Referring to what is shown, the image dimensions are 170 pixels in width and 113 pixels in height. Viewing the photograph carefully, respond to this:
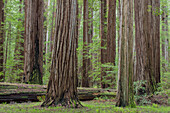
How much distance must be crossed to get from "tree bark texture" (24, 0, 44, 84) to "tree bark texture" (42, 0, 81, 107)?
18.8 ft

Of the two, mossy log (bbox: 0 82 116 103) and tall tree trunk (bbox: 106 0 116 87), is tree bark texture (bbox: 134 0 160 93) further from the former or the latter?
mossy log (bbox: 0 82 116 103)

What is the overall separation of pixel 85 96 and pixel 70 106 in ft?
13.2

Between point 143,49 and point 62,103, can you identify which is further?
point 143,49

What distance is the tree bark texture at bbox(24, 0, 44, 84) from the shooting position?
11.4 m

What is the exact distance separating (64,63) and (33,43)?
20.9 ft

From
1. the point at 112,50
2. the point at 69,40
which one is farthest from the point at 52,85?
the point at 112,50

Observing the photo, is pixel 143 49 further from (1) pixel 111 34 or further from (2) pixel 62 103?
(2) pixel 62 103

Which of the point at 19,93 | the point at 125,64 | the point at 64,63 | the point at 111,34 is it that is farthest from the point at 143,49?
the point at 19,93

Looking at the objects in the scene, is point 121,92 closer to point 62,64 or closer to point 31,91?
point 62,64

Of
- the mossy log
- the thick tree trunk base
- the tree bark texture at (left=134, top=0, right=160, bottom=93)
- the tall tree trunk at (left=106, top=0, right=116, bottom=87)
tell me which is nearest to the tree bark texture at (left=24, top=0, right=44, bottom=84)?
the mossy log

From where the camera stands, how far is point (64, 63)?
596cm

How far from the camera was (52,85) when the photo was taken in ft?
19.6

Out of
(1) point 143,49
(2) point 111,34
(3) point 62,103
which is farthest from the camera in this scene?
(2) point 111,34

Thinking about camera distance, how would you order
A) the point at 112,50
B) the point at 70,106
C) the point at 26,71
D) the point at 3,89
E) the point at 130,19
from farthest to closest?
the point at 112,50
the point at 26,71
the point at 3,89
the point at 130,19
the point at 70,106
